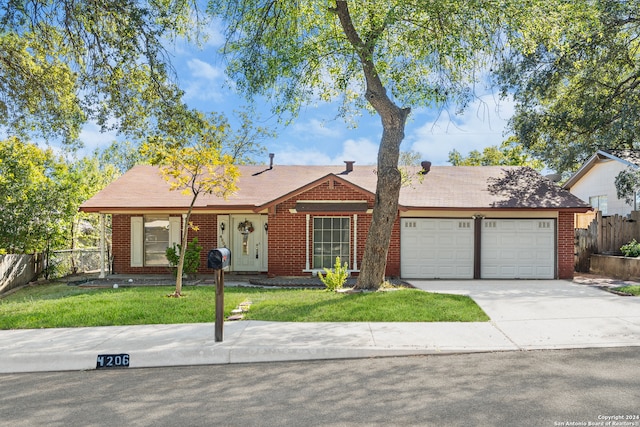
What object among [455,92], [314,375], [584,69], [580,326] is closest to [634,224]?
[584,69]

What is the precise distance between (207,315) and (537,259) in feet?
37.2

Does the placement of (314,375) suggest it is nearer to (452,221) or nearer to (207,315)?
(207,315)

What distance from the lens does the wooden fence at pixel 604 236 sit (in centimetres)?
1652

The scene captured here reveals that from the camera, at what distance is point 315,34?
523 inches

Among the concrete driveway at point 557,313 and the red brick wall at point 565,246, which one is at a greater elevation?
the red brick wall at point 565,246

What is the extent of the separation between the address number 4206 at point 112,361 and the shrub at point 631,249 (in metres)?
15.9

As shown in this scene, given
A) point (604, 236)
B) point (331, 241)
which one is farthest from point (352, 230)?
point (604, 236)

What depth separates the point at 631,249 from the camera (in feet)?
50.4

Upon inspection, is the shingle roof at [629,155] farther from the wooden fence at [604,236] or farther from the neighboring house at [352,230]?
Result: the neighboring house at [352,230]

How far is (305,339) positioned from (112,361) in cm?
266

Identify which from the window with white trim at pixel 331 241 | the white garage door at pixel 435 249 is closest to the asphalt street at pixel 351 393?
the white garage door at pixel 435 249

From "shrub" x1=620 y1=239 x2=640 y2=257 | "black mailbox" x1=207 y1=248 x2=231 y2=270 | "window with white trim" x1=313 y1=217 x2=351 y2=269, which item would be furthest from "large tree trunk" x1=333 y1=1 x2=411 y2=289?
"shrub" x1=620 y1=239 x2=640 y2=257

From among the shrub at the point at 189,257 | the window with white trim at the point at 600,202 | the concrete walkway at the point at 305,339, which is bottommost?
the concrete walkway at the point at 305,339

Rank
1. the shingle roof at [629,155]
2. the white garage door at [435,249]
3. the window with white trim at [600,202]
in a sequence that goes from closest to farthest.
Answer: the white garage door at [435,249], the shingle roof at [629,155], the window with white trim at [600,202]
